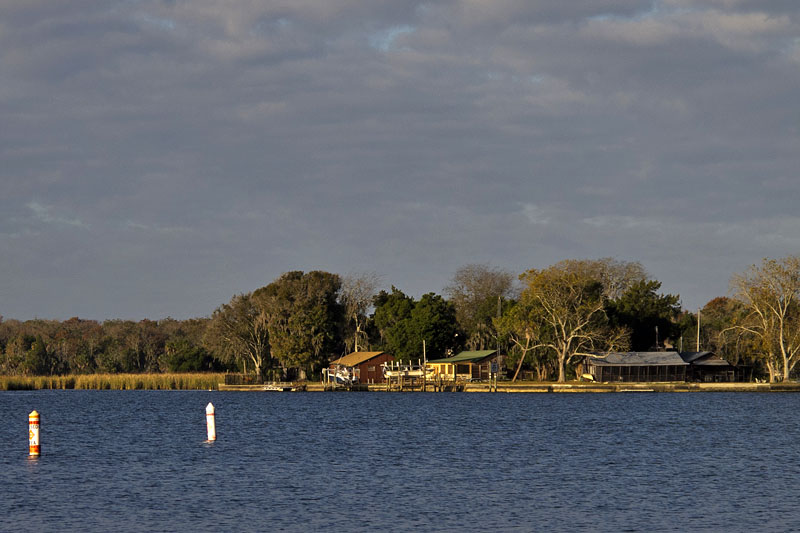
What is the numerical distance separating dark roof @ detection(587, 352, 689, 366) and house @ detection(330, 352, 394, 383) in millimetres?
28179

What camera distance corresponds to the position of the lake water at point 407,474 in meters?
27.5

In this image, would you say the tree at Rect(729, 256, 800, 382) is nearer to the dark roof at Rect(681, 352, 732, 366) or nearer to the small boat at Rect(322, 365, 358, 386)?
the dark roof at Rect(681, 352, 732, 366)

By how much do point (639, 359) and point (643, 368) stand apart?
45.8 inches

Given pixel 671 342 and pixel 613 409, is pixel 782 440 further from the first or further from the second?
pixel 671 342

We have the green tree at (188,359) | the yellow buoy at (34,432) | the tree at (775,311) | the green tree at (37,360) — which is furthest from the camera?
the green tree at (37,360)

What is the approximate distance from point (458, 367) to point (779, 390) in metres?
39.5

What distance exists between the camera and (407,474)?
37500mm

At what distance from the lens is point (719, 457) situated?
1747 inches

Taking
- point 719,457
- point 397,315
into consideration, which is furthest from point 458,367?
point 719,457

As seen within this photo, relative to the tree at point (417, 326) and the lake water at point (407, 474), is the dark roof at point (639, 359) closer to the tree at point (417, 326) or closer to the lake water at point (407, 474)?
the tree at point (417, 326)

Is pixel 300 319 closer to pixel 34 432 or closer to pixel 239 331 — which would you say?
pixel 239 331

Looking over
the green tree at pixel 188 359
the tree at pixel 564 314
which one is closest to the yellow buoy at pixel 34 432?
the tree at pixel 564 314

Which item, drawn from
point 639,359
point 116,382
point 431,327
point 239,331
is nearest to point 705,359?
point 639,359

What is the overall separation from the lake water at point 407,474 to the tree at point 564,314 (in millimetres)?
39251
